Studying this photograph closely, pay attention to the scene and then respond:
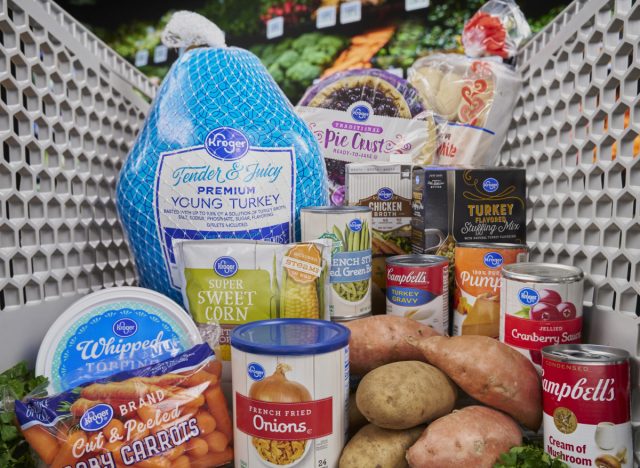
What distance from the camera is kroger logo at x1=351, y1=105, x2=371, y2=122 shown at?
1719 millimetres

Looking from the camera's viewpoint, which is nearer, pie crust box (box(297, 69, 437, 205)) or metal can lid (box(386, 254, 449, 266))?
metal can lid (box(386, 254, 449, 266))

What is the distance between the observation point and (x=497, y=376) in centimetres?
100

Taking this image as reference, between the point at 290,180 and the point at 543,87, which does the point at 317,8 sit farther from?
the point at 290,180

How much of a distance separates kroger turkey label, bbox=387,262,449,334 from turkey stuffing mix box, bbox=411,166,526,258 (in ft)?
0.40

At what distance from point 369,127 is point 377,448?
1.04 meters

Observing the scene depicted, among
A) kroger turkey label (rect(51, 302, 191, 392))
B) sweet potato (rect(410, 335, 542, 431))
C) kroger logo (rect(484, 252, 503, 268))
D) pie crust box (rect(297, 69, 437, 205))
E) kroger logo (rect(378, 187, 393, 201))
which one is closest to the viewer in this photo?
sweet potato (rect(410, 335, 542, 431))

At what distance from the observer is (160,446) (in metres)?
0.99

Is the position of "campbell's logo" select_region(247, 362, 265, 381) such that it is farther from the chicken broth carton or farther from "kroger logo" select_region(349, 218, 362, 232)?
the chicken broth carton

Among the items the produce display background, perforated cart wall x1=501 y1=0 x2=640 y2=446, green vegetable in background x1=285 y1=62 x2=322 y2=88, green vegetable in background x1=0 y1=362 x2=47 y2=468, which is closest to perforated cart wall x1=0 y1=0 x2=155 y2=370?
the produce display background

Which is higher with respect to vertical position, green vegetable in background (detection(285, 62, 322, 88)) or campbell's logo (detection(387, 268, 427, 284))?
green vegetable in background (detection(285, 62, 322, 88))

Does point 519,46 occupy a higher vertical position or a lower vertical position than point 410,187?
higher

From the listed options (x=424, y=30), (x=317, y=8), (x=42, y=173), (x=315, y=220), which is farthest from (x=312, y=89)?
(x=317, y=8)

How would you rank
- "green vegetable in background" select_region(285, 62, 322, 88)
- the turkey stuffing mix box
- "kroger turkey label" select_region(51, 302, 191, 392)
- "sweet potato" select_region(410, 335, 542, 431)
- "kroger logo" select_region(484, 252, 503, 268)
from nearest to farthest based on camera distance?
1. "sweet potato" select_region(410, 335, 542, 431)
2. "kroger turkey label" select_region(51, 302, 191, 392)
3. "kroger logo" select_region(484, 252, 503, 268)
4. the turkey stuffing mix box
5. "green vegetable in background" select_region(285, 62, 322, 88)

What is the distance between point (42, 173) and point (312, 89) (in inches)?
33.4
